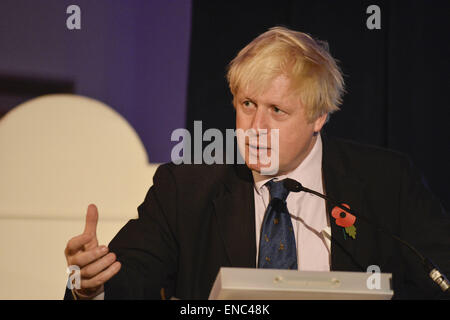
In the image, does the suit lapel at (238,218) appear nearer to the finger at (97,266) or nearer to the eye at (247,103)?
the eye at (247,103)

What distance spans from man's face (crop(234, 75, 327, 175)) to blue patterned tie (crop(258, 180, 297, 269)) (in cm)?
14

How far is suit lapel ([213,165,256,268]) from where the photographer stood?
2037 mm

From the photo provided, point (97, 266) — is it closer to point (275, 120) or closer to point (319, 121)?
point (275, 120)

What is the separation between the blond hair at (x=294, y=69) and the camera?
2086 millimetres

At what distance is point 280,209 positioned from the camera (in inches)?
81.6

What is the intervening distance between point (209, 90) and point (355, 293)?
1.89 m

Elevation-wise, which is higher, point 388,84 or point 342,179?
point 388,84

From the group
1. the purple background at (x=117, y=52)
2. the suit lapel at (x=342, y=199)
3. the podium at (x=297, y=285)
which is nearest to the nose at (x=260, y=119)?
the suit lapel at (x=342, y=199)

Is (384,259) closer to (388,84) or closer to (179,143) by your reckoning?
(388,84)

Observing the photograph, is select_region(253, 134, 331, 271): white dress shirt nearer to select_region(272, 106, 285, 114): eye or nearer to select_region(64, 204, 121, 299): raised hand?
select_region(272, 106, 285, 114): eye

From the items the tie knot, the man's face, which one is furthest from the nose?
the tie knot

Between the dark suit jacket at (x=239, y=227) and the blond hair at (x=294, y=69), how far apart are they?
282 millimetres
